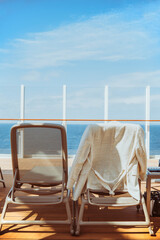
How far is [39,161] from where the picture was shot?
2662 millimetres

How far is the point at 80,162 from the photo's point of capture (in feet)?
8.54

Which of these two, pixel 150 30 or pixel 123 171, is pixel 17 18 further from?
pixel 123 171

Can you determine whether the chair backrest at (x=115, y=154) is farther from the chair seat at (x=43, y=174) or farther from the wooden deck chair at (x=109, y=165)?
the chair seat at (x=43, y=174)

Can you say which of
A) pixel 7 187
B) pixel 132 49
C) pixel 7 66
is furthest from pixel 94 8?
pixel 7 187

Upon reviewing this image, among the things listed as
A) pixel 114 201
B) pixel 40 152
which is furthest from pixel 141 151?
pixel 40 152

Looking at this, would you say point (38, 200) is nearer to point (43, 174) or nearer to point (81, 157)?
point (43, 174)

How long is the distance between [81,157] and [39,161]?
0.39 m

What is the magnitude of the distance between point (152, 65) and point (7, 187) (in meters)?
29.4

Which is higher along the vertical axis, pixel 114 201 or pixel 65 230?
pixel 114 201

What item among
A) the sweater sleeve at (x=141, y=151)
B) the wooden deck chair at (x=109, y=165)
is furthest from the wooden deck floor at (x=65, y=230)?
the sweater sleeve at (x=141, y=151)

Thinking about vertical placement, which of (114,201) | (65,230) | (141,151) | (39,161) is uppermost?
(141,151)

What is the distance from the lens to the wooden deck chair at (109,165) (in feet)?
8.50

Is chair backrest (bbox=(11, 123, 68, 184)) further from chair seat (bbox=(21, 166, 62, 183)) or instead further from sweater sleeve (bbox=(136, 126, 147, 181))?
sweater sleeve (bbox=(136, 126, 147, 181))

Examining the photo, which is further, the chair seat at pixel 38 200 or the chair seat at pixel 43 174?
the chair seat at pixel 43 174
